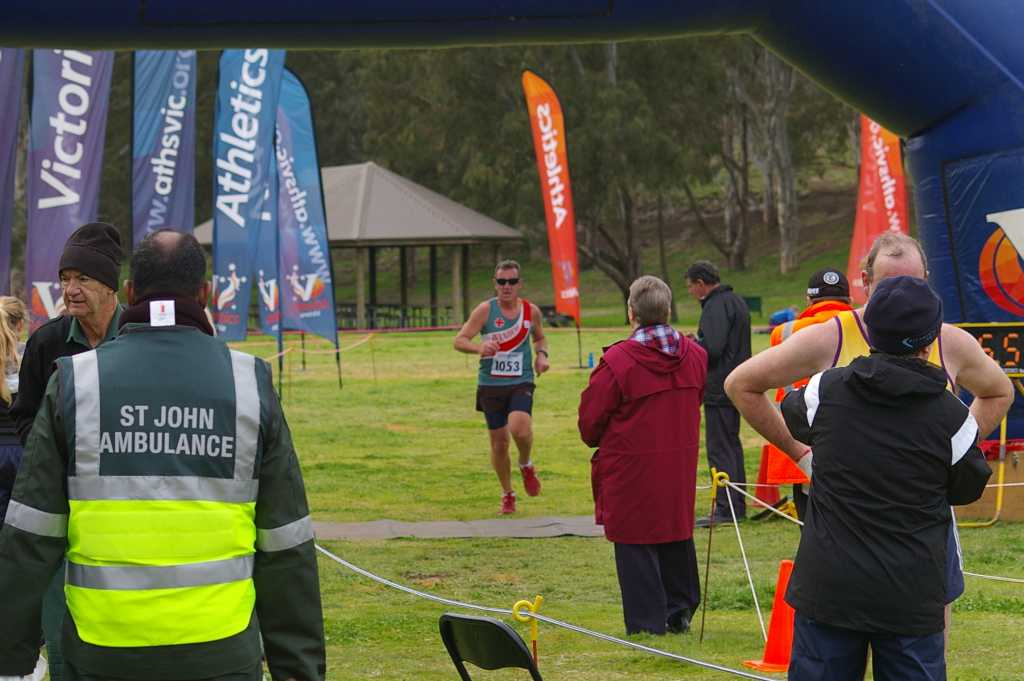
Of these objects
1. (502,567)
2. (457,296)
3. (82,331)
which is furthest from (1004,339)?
(457,296)

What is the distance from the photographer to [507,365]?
12023 millimetres

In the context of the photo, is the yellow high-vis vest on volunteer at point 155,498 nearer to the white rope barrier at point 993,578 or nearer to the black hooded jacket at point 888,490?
the black hooded jacket at point 888,490

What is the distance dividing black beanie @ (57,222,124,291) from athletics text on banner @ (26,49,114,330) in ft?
23.5

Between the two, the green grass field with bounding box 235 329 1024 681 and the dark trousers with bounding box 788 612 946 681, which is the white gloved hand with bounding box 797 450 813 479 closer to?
the dark trousers with bounding box 788 612 946 681

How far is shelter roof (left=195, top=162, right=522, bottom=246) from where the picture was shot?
44.7 m

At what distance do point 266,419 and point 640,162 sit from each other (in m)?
45.9

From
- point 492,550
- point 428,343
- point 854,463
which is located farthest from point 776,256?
point 854,463

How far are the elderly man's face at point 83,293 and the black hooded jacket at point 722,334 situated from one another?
247 inches

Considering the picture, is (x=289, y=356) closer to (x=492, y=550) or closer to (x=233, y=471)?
(x=492, y=550)

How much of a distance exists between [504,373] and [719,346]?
1763 millimetres

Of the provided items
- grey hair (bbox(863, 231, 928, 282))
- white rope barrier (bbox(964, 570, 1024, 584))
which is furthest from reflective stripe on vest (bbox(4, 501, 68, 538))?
white rope barrier (bbox(964, 570, 1024, 584))

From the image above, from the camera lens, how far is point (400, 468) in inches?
591

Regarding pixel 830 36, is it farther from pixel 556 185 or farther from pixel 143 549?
pixel 556 185

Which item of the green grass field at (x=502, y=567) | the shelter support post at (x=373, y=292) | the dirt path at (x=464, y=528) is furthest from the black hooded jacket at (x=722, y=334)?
the shelter support post at (x=373, y=292)
